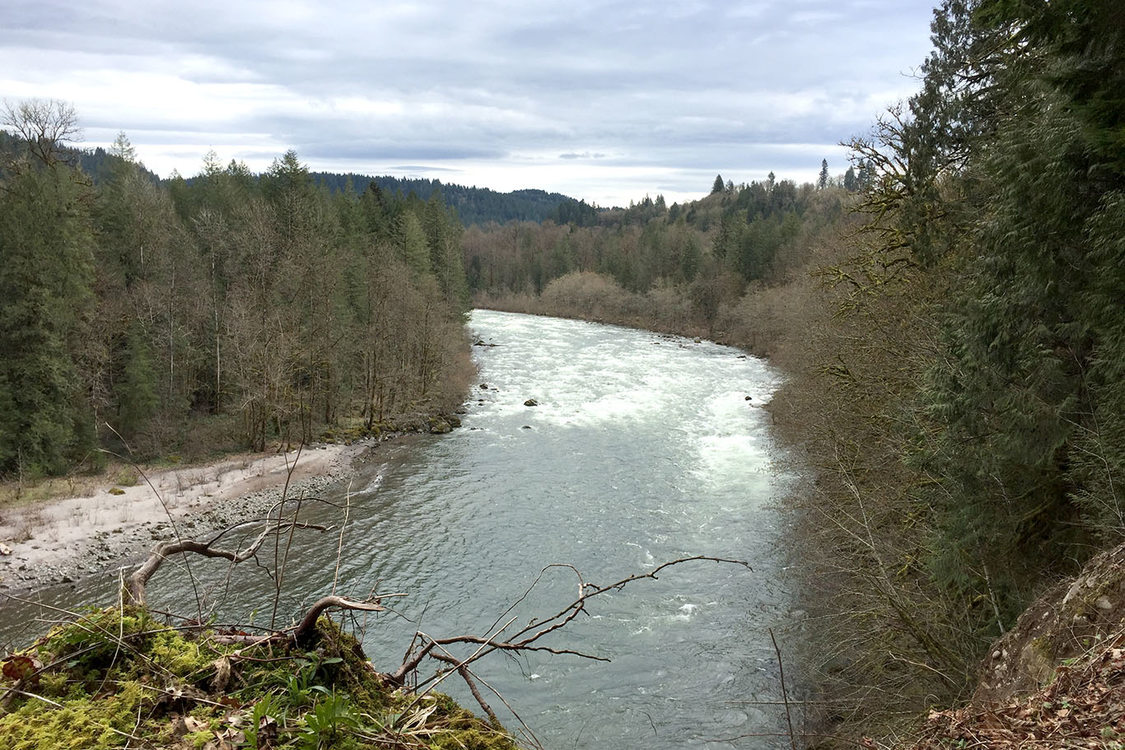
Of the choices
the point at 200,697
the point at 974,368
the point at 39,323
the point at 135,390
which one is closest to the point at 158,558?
the point at 200,697

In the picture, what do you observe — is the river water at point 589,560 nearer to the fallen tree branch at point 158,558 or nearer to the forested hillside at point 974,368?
the fallen tree branch at point 158,558

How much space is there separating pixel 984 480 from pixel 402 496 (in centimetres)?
1822

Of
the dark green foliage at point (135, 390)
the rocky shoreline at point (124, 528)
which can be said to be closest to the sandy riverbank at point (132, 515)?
the rocky shoreline at point (124, 528)

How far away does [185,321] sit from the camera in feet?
102

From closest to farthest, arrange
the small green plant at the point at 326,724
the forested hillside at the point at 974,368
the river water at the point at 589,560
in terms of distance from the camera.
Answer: the small green plant at the point at 326,724, the forested hillside at the point at 974,368, the river water at the point at 589,560

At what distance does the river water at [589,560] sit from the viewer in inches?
493

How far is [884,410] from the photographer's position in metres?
14.5

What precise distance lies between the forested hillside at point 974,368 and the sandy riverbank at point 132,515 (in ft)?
38.1

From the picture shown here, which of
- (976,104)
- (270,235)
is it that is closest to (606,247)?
(270,235)

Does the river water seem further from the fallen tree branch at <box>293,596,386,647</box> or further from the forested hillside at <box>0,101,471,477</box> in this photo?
the forested hillside at <box>0,101,471,477</box>

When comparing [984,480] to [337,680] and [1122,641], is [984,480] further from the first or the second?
[337,680]

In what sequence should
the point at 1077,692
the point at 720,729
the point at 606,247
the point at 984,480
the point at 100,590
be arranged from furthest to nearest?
1. the point at 606,247
2. the point at 100,590
3. the point at 720,729
4. the point at 984,480
5. the point at 1077,692

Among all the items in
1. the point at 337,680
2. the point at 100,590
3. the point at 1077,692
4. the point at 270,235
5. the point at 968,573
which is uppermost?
the point at 270,235

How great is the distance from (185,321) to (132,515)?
1309cm
